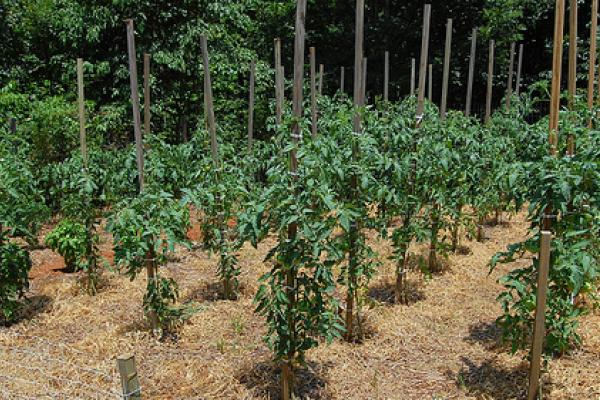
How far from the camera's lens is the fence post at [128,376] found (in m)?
2.53

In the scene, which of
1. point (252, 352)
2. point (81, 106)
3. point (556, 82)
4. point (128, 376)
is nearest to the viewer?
point (128, 376)

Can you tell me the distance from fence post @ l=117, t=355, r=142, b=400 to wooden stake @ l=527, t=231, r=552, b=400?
7.09ft

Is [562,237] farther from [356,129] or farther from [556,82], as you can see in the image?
[356,129]

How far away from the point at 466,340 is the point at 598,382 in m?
0.95

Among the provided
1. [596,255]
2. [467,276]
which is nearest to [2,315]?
[467,276]

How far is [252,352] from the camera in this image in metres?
3.96

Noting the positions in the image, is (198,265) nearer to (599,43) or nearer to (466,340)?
(466,340)

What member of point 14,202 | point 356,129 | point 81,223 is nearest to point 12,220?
point 14,202

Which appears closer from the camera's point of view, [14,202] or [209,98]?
[14,202]

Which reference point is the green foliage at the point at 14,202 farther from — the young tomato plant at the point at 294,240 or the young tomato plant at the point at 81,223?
the young tomato plant at the point at 294,240

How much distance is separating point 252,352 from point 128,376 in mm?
1510

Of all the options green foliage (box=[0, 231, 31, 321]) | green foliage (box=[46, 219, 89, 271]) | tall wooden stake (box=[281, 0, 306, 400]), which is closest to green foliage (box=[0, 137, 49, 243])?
green foliage (box=[0, 231, 31, 321])

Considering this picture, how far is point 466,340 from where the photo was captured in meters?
4.12

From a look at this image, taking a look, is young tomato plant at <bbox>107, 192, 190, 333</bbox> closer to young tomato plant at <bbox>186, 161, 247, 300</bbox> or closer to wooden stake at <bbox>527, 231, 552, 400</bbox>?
young tomato plant at <bbox>186, 161, 247, 300</bbox>
